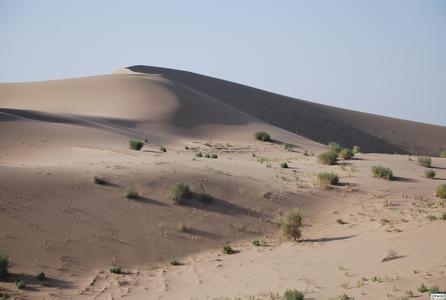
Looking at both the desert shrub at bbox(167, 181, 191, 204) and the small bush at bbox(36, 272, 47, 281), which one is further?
Result: the desert shrub at bbox(167, 181, 191, 204)

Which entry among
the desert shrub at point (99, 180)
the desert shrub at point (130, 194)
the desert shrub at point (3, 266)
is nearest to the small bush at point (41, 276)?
the desert shrub at point (3, 266)

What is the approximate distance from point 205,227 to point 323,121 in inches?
1861

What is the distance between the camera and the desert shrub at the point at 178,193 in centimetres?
1494

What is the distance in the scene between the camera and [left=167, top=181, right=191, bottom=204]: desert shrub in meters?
14.9

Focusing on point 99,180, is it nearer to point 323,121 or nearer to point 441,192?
point 441,192

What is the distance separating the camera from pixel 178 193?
49.3ft

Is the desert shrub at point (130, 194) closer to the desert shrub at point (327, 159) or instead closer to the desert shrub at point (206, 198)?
the desert shrub at point (206, 198)

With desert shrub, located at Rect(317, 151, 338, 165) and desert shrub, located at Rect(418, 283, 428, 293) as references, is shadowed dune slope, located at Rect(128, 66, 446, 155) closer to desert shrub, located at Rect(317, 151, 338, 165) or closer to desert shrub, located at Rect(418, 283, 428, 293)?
desert shrub, located at Rect(317, 151, 338, 165)

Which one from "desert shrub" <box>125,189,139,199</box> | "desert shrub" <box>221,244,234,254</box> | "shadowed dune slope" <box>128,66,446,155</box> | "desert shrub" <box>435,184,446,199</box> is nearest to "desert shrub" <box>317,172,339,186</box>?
"desert shrub" <box>435,184,446,199</box>

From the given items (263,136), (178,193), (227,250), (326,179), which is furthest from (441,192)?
(263,136)

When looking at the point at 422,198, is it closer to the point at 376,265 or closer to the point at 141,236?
the point at 376,265

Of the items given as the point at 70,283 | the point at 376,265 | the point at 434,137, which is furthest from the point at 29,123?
the point at 434,137

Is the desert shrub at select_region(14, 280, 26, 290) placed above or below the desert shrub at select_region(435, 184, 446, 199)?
below

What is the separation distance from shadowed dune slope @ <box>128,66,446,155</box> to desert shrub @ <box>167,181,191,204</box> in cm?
3737
